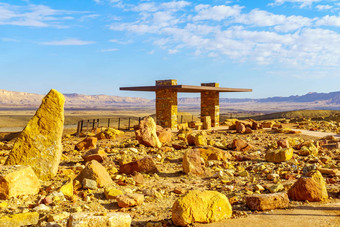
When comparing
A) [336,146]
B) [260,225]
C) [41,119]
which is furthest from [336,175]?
[41,119]

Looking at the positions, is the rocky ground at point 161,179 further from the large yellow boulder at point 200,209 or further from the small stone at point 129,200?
the large yellow boulder at point 200,209

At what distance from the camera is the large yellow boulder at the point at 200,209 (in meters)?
5.14

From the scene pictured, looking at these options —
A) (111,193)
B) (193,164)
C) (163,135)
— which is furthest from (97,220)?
(163,135)

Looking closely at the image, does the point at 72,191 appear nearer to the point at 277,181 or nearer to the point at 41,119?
the point at 41,119

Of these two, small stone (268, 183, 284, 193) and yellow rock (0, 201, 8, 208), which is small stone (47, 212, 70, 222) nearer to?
yellow rock (0, 201, 8, 208)

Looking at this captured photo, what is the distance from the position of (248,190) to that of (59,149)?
15.2 feet

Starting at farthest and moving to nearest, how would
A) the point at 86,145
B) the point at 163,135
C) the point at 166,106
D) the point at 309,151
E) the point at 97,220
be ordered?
the point at 166,106, the point at 163,135, the point at 86,145, the point at 309,151, the point at 97,220

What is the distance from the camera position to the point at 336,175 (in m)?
8.30

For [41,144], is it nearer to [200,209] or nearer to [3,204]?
[3,204]

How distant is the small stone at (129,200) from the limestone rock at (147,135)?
6643mm

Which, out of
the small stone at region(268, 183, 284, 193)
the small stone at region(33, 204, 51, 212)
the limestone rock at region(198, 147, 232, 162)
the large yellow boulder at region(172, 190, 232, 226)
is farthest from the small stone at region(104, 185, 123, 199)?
the limestone rock at region(198, 147, 232, 162)

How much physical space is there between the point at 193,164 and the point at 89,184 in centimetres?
302

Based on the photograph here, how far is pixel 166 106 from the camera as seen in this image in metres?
19.7

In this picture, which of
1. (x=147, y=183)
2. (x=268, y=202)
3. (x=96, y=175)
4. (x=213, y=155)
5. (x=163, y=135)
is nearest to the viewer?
(x=268, y=202)
